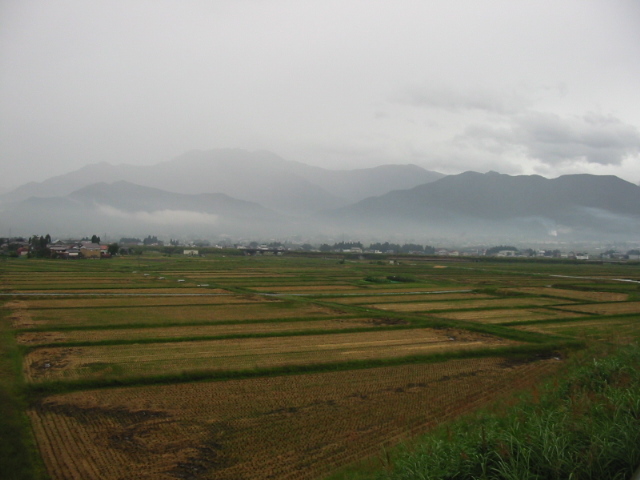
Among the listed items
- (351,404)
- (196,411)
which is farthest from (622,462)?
(196,411)

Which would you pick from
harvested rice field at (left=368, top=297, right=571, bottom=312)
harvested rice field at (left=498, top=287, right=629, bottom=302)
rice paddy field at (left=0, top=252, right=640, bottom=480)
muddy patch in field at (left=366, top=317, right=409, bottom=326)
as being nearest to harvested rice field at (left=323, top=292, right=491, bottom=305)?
harvested rice field at (left=368, top=297, right=571, bottom=312)

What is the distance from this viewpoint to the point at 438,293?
1517 inches

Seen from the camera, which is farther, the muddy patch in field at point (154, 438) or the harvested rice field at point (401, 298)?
the harvested rice field at point (401, 298)

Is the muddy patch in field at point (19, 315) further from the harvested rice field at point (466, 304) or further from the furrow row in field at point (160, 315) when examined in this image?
the harvested rice field at point (466, 304)

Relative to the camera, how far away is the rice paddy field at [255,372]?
30.5 feet

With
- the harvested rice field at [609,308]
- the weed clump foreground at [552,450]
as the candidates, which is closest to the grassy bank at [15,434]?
the weed clump foreground at [552,450]

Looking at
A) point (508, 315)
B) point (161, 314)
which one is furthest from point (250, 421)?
point (508, 315)

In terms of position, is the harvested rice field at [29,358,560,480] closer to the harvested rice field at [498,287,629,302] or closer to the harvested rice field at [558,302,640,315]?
the harvested rice field at [558,302,640,315]

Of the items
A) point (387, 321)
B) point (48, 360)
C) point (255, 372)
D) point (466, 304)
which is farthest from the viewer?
point (466, 304)

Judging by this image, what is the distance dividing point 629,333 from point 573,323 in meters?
4.20

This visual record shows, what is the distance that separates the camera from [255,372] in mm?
14562

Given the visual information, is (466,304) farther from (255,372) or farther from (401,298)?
(255,372)

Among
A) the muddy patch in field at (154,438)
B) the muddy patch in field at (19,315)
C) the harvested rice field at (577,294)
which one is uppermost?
the harvested rice field at (577,294)

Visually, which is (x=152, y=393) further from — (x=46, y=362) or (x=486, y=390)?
(x=486, y=390)
